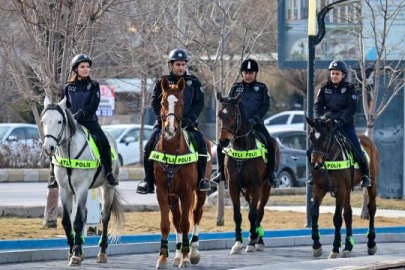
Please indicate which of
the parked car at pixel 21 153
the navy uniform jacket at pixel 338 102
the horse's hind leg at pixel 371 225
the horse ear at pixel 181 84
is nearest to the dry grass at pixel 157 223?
the horse's hind leg at pixel 371 225

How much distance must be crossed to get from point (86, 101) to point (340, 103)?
13.5 ft

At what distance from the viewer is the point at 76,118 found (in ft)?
50.6

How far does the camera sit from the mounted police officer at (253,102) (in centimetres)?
Answer: 1762

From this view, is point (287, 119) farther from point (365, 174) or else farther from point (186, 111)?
point (186, 111)

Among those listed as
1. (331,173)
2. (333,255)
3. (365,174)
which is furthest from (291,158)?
(333,255)

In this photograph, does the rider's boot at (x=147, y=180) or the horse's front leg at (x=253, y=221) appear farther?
the horse's front leg at (x=253, y=221)

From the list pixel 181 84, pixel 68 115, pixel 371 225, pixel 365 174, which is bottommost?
pixel 371 225

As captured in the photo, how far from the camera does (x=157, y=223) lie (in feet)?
69.9

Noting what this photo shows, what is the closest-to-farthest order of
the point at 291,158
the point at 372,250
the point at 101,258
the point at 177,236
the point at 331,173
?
the point at 177,236 < the point at 101,258 < the point at 331,173 < the point at 372,250 < the point at 291,158

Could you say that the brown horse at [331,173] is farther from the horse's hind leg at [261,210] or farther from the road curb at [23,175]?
the road curb at [23,175]

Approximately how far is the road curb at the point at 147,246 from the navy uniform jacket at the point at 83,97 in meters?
1.95

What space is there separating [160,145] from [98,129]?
3.89 ft

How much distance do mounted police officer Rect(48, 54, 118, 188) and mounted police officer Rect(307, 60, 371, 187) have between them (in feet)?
11.1

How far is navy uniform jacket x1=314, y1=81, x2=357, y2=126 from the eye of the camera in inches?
675
